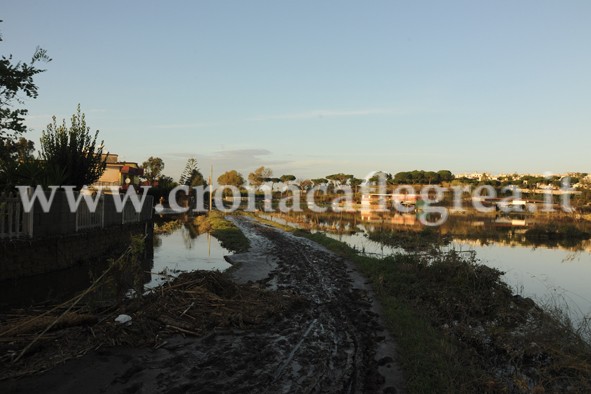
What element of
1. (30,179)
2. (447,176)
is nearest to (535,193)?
(447,176)

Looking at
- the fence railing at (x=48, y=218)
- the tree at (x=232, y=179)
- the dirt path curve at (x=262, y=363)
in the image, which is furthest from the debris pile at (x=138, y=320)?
the tree at (x=232, y=179)

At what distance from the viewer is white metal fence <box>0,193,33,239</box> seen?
8.96 m

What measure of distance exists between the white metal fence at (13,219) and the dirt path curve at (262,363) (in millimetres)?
5781

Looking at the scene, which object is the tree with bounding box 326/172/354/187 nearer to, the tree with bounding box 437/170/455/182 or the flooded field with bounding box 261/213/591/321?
the tree with bounding box 437/170/455/182

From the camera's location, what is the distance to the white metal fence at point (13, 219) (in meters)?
8.96

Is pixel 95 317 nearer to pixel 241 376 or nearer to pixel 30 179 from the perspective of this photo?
pixel 241 376

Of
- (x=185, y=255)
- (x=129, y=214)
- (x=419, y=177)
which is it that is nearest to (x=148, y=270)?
(x=185, y=255)

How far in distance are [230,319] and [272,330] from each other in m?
0.72

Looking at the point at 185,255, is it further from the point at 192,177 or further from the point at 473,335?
the point at 192,177

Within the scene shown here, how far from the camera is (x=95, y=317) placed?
5977 mm

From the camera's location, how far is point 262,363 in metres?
5.07

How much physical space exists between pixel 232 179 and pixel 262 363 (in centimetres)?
10230

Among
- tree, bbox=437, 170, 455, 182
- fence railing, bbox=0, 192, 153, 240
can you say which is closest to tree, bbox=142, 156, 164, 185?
fence railing, bbox=0, 192, 153, 240

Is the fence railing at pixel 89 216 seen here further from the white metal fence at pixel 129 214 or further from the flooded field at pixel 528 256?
the flooded field at pixel 528 256
